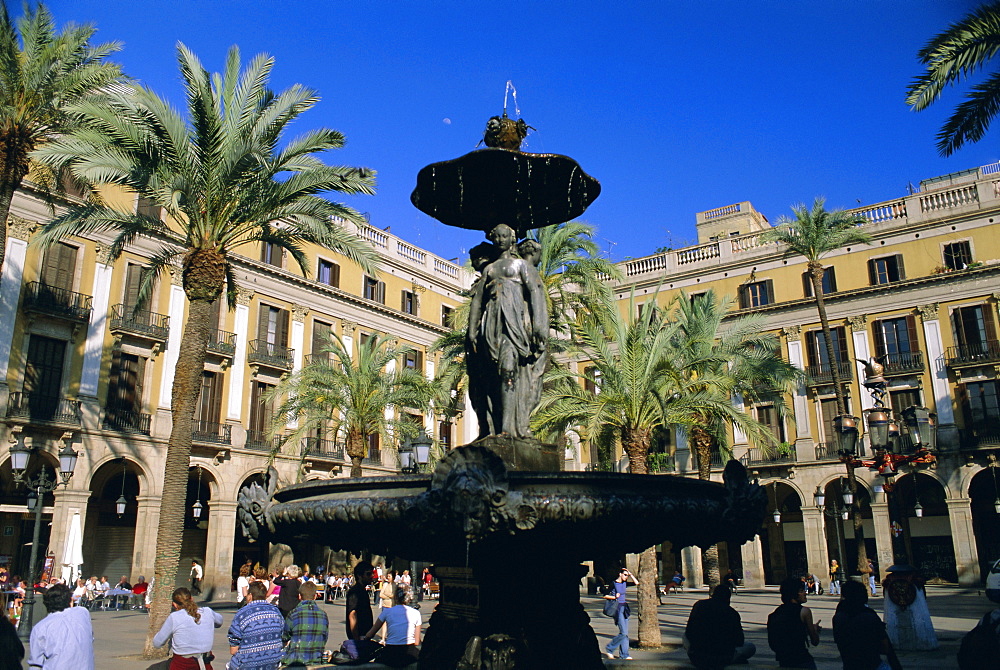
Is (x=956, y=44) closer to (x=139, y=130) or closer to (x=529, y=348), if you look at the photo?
(x=529, y=348)

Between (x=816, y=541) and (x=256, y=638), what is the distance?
34556 mm

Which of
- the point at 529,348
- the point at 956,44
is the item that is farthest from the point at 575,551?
the point at 956,44

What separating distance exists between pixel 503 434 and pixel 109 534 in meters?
28.4

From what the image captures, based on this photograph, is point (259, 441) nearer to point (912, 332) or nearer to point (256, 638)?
point (256, 638)

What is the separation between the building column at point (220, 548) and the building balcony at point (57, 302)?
28.3ft

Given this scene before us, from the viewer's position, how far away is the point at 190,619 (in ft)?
23.6

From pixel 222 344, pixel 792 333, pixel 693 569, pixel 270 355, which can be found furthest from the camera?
pixel 792 333

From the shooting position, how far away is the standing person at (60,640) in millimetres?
5973

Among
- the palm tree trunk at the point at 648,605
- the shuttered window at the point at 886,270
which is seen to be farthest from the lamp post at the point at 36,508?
the shuttered window at the point at 886,270

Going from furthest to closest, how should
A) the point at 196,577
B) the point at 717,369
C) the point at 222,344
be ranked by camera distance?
the point at 222,344, the point at 196,577, the point at 717,369

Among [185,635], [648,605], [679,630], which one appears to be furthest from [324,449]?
[185,635]

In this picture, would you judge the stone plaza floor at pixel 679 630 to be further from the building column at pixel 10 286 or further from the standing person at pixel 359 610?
the building column at pixel 10 286

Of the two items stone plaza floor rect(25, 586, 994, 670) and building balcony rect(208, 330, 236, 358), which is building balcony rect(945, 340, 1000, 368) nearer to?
stone plaza floor rect(25, 586, 994, 670)

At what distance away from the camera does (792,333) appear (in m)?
39.8
